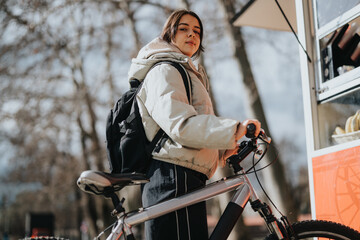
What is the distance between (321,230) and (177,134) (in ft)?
2.88

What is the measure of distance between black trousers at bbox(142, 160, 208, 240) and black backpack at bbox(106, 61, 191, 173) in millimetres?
87

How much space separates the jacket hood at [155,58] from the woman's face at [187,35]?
112 mm

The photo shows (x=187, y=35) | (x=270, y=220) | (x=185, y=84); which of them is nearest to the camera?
(x=270, y=220)

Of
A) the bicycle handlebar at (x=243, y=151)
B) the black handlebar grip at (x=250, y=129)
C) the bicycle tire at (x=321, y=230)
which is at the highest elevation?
the black handlebar grip at (x=250, y=129)

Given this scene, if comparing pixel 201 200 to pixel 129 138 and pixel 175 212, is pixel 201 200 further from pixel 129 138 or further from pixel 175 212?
pixel 129 138

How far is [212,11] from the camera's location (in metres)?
10.4

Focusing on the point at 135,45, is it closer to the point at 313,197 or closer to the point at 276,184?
the point at 276,184

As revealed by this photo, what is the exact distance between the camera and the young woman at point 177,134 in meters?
2.29

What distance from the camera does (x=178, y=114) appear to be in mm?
2324

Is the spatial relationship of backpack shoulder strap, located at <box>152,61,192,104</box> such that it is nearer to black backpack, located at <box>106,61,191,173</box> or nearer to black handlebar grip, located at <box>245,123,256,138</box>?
black backpack, located at <box>106,61,191,173</box>

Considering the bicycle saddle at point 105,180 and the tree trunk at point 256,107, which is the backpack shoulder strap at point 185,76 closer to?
the bicycle saddle at point 105,180

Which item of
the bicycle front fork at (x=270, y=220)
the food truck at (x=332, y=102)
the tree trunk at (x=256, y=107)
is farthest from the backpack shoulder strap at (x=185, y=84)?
the tree trunk at (x=256, y=107)

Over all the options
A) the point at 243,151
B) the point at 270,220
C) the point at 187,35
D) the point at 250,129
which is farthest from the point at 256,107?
the point at 250,129

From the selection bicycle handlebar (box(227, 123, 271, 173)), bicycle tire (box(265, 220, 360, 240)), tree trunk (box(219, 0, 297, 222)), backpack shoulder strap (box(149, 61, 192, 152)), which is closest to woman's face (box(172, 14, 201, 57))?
backpack shoulder strap (box(149, 61, 192, 152))
